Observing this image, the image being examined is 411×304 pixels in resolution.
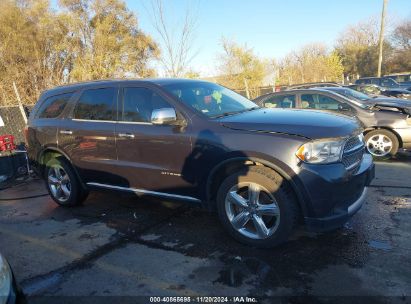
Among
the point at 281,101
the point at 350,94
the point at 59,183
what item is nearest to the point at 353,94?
the point at 350,94

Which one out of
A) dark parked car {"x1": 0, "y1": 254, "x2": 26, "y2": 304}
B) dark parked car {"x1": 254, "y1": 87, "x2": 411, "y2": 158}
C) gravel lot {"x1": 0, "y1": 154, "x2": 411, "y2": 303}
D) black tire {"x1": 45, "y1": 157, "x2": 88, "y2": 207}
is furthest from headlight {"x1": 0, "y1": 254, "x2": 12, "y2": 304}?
dark parked car {"x1": 254, "y1": 87, "x2": 411, "y2": 158}

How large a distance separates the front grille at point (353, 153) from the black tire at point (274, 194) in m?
0.62

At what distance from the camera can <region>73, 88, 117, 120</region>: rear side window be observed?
4.97 m

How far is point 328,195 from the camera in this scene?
11.5 feet

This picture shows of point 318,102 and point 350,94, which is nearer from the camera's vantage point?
point 318,102

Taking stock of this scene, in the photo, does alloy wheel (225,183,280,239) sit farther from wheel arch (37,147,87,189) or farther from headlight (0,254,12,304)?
wheel arch (37,147,87,189)

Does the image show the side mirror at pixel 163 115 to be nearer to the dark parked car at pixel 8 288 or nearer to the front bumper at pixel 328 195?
the front bumper at pixel 328 195

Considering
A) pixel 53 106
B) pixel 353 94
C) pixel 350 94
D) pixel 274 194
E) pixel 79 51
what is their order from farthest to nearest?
pixel 79 51, pixel 353 94, pixel 350 94, pixel 53 106, pixel 274 194

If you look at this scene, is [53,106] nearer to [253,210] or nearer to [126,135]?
[126,135]

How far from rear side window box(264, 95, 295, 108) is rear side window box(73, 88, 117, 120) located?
4499mm

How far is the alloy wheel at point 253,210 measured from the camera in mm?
3812

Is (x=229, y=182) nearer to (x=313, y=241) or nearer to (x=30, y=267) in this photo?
(x=313, y=241)

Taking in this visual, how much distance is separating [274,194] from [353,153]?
931 millimetres

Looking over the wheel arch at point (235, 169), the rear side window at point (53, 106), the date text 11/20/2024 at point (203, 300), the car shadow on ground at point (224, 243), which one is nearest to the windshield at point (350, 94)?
the car shadow on ground at point (224, 243)
